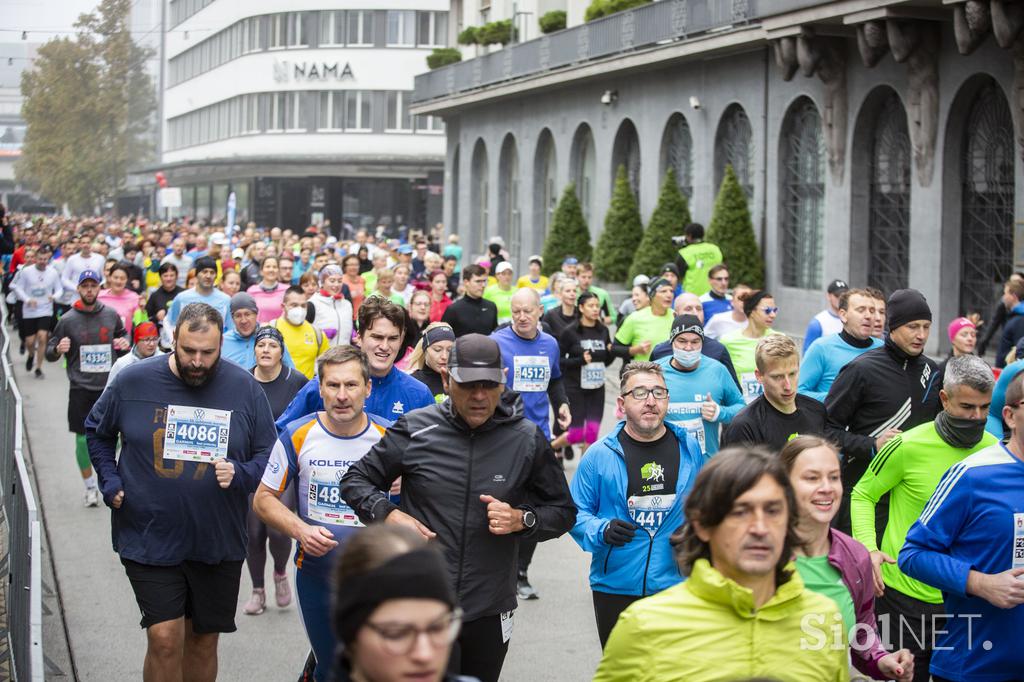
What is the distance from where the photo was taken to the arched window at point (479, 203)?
4553cm

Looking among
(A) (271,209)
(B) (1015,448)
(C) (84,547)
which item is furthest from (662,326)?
(A) (271,209)

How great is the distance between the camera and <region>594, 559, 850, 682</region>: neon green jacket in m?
3.95

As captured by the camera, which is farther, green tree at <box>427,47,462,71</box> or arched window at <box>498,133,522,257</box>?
green tree at <box>427,47,462,71</box>

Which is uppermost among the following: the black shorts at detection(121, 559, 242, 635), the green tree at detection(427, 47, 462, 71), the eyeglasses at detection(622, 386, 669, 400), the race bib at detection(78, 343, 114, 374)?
the green tree at detection(427, 47, 462, 71)

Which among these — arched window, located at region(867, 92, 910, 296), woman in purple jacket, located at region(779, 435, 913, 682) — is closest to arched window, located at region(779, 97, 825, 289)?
arched window, located at region(867, 92, 910, 296)

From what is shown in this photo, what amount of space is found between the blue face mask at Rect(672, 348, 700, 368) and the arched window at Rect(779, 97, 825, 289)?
637 inches

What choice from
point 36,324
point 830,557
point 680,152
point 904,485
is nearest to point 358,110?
point 680,152

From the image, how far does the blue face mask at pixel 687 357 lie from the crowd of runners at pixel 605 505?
20 mm

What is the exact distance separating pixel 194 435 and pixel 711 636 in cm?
366

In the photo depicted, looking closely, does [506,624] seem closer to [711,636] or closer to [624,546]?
[624,546]

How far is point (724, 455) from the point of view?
4145 mm

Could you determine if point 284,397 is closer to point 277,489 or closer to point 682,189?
point 277,489

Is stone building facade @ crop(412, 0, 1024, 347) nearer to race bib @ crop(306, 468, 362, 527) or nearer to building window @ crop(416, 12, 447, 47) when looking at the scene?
race bib @ crop(306, 468, 362, 527)

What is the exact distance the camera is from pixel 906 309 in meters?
7.80
